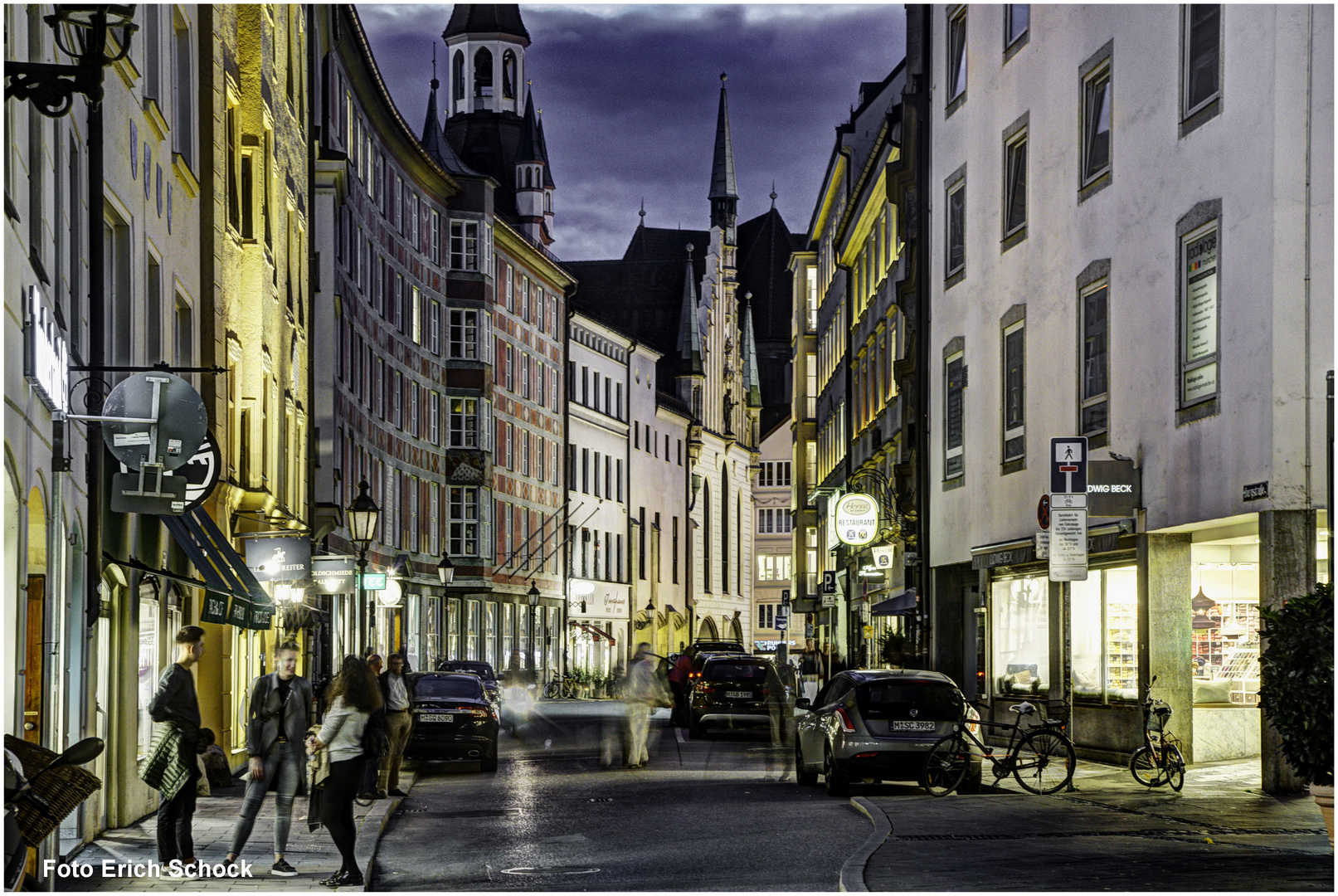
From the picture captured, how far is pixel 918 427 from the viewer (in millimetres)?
38500

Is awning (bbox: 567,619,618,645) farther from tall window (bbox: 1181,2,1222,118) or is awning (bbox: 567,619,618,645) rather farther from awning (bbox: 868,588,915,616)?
tall window (bbox: 1181,2,1222,118)

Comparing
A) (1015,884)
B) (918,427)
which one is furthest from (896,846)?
(918,427)

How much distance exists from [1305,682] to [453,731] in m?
16.6

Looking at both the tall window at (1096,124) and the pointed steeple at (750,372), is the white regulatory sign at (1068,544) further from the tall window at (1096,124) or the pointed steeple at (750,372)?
the pointed steeple at (750,372)

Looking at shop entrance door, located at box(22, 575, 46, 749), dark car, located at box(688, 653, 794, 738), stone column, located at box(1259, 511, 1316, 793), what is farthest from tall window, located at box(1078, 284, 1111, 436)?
shop entrance door, located at box(22, 575, 46, 749)

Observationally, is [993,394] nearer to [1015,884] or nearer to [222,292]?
[222,292]

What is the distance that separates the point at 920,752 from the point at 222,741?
29.5 feet

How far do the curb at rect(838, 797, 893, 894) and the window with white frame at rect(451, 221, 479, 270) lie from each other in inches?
1896

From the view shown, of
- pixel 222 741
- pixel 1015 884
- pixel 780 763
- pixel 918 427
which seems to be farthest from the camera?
pixel 918 427

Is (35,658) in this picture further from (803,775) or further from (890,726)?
(803,775)

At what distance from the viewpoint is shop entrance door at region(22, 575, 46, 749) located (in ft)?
44.2

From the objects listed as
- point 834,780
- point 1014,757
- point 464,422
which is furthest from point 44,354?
point 464,422

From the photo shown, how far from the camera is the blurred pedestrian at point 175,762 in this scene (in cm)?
Answer: 1387

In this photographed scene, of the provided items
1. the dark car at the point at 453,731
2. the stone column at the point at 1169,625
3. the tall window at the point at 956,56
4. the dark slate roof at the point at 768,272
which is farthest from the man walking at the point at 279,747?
the dark slate roof at the point at 768,272
